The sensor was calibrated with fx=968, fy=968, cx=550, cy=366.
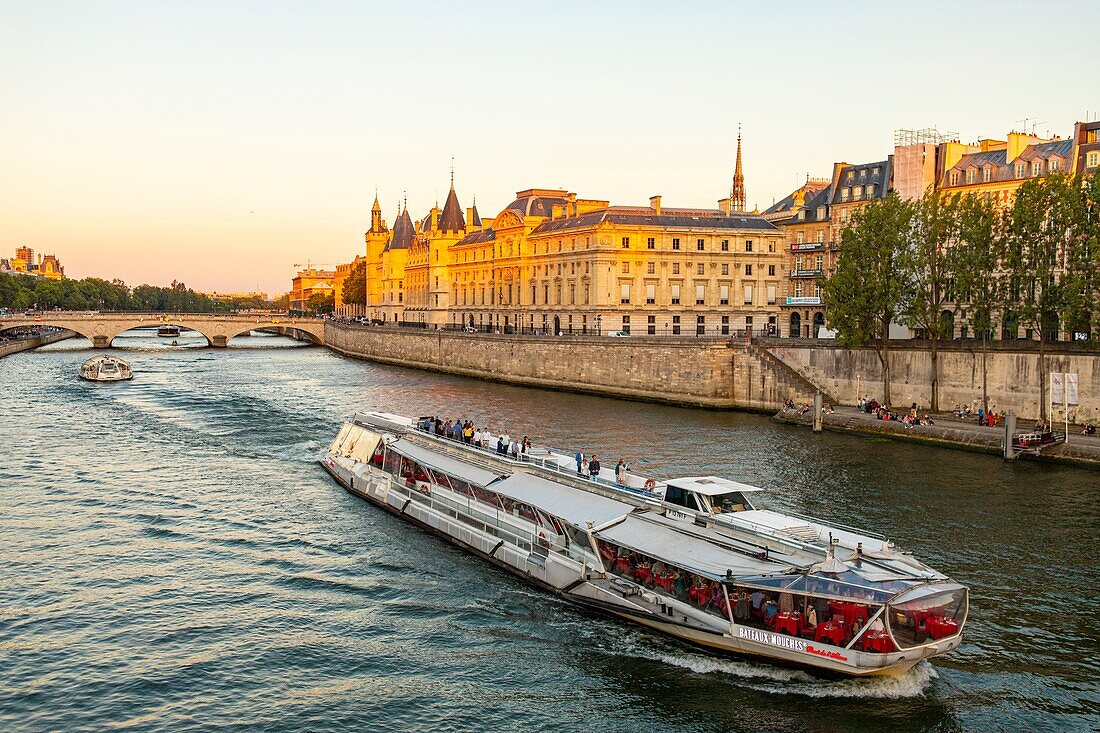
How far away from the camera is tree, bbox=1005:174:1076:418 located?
52.2 metres

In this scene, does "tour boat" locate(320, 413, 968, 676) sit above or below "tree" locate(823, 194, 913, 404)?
below

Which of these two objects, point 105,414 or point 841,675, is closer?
point 841,675

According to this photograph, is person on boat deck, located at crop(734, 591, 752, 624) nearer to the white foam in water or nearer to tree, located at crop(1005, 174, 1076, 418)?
the white foam in water

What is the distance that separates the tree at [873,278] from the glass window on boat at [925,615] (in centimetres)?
4093

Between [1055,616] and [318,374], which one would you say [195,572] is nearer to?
[1055,616]

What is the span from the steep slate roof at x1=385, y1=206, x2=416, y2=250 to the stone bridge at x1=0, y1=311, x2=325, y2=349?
20.0 metres

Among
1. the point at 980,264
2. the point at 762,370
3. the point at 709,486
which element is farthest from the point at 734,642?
the point at 762,370

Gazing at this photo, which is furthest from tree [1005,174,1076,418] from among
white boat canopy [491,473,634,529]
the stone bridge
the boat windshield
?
the stone bridge

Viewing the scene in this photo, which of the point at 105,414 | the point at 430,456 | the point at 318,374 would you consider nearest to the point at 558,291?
the point at 318,374

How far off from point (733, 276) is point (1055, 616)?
65.4 metres

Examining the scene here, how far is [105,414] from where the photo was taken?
6338 centimetres

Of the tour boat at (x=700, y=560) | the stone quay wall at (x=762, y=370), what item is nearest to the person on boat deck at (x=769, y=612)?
the tour boat at (x=700, y=560)

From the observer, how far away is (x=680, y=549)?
979 inches

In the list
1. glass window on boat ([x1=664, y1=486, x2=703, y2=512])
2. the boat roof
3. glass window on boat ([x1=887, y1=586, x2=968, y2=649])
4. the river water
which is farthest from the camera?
glass window on boat ([x1=664, y1=486, x2=703, y2=512])
